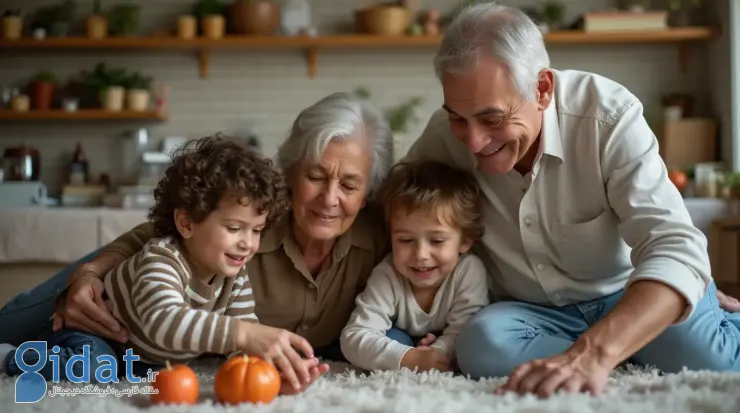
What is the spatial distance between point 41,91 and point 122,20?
25.2 inches

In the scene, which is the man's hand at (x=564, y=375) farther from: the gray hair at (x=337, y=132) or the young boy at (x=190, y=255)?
the gray hair at (x=337, y=132)

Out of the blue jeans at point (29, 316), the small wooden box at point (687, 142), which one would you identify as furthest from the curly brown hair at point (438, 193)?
the small wooden box at point (687, 142)

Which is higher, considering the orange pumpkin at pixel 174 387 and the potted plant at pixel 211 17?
the potted plant at pixel 211 17

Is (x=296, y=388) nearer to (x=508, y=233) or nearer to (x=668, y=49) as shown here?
(x=508, y=233)

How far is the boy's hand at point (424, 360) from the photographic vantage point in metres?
1.77

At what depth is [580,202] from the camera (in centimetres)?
189

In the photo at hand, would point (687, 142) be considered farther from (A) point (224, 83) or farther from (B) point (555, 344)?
(B) point (555, 344)

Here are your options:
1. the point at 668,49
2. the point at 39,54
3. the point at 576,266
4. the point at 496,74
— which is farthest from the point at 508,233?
the point at 39,54

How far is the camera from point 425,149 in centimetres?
219

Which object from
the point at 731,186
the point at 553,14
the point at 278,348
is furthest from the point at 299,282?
the point at 553,14

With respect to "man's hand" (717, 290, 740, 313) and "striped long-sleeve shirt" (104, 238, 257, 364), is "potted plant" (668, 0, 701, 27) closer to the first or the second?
"man's hand" (717, 290, 740, 313)

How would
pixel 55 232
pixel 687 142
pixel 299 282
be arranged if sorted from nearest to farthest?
pixel 299 282
pixel 55 232
pixel 687 142

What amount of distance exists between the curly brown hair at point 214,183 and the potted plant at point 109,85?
2879 mm

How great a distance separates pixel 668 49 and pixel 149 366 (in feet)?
12.3
